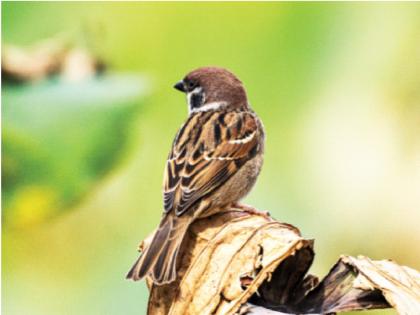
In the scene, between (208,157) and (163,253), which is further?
(208,157)

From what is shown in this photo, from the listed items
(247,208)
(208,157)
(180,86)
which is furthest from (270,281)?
(180,86)

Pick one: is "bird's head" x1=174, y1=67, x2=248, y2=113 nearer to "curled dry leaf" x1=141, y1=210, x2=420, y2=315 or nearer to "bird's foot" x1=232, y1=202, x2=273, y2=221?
"bird's foot" x1=232, y1=202, x2=273, y2=221

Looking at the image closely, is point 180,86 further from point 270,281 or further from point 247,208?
point 270,281

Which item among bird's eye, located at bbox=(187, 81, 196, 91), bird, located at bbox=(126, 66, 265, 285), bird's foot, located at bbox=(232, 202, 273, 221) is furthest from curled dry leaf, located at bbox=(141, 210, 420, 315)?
bird's eye, located at bbox=(187, 81, 196, 91)

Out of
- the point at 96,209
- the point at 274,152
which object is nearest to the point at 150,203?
the point at 96,209

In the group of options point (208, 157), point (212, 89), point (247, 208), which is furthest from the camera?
point (212, 89)

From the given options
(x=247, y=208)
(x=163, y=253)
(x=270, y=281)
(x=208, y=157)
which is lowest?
(x=270, y=281)
